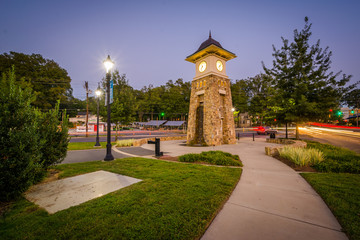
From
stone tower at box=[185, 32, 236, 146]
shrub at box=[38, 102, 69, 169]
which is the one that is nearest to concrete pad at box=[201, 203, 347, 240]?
shrub at box=[38, 102, 69, 169]

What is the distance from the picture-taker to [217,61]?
15344 millimetres

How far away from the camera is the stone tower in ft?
47.4

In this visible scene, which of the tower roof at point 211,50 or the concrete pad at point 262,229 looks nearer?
the concrete pad at point 262,229

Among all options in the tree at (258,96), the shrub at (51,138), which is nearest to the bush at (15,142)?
the shrub at (51,138)

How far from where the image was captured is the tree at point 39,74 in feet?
125

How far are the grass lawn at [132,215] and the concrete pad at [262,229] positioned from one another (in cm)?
23

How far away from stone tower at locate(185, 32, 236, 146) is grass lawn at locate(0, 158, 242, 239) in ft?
34.4

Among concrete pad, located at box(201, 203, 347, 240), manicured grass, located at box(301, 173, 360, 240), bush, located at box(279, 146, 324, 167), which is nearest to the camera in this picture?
concrete pad, located at box(201, 203, 347, 240)

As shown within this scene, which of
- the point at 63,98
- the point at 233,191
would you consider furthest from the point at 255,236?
the point at 63,98

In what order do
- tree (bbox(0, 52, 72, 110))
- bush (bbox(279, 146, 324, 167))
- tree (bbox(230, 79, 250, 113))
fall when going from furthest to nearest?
1. tree (bbox(230, 79, 250, 113))
2. tree (bbox(0, 52, 72, 110))
3. bush (bbox(279, 146, 324, 167))

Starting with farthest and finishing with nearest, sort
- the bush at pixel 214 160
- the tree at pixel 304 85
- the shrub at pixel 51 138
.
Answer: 1. the tree at pixel 304 85
2. the bush at pixel 214 160
3. the shrub at pixel 51 138

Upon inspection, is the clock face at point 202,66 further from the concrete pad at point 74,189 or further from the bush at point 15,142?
the bush at point 15,142

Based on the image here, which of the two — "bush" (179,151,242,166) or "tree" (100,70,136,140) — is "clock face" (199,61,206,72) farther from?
"bush" (179,151,242,166)

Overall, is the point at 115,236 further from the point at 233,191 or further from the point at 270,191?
the point at 270,191
